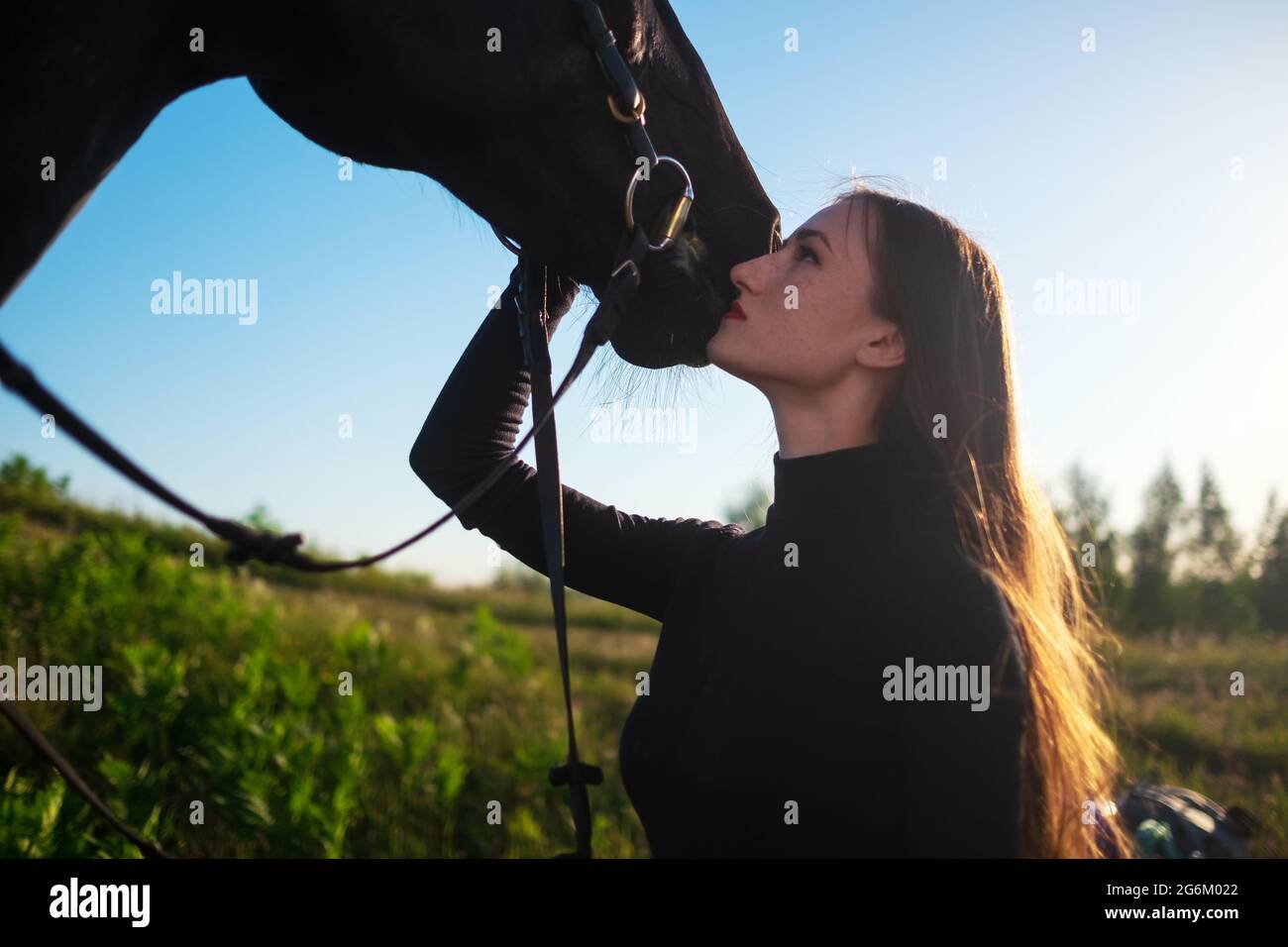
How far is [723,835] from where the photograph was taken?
1752 mm

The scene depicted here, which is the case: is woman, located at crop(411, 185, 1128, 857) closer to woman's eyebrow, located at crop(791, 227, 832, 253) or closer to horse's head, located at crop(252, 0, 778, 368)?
woman's eyebrow, located at crop(791, 227, 832, 253)

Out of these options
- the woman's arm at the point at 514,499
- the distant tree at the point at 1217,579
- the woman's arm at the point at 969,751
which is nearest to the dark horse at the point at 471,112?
the woman's arm at the point at 514,499

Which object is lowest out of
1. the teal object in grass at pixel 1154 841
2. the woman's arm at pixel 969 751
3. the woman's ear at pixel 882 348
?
the teal object in grass at pixel 1154 841

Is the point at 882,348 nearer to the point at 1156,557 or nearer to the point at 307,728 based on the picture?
the point at 307,728

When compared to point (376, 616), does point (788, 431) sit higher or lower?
higher

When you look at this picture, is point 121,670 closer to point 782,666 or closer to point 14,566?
point 14,566

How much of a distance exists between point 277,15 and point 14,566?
18.7ft

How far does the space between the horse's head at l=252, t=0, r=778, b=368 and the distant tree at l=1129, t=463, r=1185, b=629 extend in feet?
51.3

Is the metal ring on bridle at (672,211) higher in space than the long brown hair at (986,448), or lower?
higher

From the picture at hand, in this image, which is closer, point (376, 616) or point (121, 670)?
point (121, 670)

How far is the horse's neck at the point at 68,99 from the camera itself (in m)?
1.53

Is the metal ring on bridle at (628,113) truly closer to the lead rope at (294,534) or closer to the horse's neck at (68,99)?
the lead rope at (294,534)

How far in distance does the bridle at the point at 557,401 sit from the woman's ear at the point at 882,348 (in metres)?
0.52
